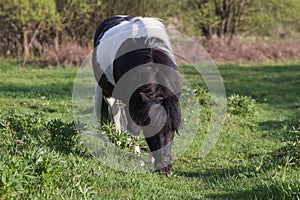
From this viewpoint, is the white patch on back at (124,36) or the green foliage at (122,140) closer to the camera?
the green foliage at (122,140)

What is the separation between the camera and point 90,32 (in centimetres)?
1967

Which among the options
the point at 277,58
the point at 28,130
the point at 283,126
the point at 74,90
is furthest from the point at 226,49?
the point at 28,130

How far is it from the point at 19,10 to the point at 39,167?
46.7 ft

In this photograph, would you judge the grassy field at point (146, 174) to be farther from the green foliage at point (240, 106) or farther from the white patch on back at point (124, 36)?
the white patch on back at point (124, 36)

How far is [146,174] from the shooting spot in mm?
4984

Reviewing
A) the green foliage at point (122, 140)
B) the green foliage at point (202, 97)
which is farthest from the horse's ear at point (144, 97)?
the green foliage at point (202, 97)

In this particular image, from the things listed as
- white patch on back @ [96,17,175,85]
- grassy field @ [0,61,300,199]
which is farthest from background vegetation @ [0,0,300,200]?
white patch on back @ [96,17,175,85]

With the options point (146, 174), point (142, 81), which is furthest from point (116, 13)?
point (146, 174)

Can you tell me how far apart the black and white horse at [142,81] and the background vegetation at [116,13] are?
392 inches

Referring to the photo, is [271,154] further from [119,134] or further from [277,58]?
[277,58]

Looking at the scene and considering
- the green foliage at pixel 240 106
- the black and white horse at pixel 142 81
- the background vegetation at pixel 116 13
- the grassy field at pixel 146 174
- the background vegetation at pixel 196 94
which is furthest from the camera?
the background vegetation at pixel 116 13

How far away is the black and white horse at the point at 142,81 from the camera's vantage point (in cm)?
513

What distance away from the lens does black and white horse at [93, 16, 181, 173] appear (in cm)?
513

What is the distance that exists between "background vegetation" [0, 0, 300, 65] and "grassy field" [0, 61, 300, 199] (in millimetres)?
6160
